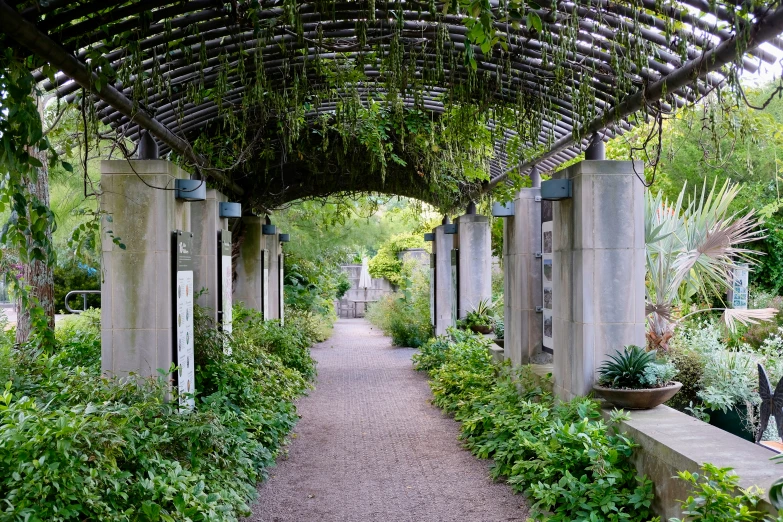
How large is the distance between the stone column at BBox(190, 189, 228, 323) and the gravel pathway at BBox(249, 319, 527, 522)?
2.04 metres

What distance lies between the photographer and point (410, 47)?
5.48 metres

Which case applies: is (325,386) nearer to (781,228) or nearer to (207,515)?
(207,515)

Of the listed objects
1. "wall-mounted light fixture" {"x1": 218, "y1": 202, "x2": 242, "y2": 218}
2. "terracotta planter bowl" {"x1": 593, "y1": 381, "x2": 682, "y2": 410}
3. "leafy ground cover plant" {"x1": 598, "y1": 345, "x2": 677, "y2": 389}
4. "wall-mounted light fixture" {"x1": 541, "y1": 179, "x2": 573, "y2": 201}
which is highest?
"wall-mounted light fixture" {"x1": 218, "y1": 202, "x2": 242, "y2": 218}

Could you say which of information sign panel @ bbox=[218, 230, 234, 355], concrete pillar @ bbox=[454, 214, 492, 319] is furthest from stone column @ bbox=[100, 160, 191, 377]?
concrete pillar @ bbox=[454, 214, 492, 319]

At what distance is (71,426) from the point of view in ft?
12.1

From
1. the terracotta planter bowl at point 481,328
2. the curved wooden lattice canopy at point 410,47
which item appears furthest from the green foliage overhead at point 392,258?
the curved wooden lattice canopy at point 410,47

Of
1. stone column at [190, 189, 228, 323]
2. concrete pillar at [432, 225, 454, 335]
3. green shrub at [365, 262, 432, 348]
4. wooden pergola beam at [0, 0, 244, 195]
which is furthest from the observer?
green shrub at [365, 262, 432, 348]

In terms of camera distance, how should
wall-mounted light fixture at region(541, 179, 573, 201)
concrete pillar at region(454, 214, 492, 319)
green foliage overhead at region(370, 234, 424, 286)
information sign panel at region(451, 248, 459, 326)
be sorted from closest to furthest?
wall-mounted light fixture at region(541, 179, 573, 201), concrete pillar at region(454, 214, 492, 319), information sign panel at region(451, 248, 459, 326), green foliage overhead at region(370, 234, 424, 286)

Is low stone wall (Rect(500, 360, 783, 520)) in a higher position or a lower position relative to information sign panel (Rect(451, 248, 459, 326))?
lower

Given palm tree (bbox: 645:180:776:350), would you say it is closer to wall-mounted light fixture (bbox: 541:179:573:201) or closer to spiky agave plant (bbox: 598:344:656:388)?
wall-mounted light fixture (bbox: 541:179:573:201)

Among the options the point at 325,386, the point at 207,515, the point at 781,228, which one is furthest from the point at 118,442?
the point at 781,228

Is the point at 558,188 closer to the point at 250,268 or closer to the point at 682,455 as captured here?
the point at 682,455

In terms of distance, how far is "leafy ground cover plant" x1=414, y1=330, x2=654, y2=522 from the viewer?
4.95 metres

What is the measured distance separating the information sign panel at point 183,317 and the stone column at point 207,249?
2.70 metres
